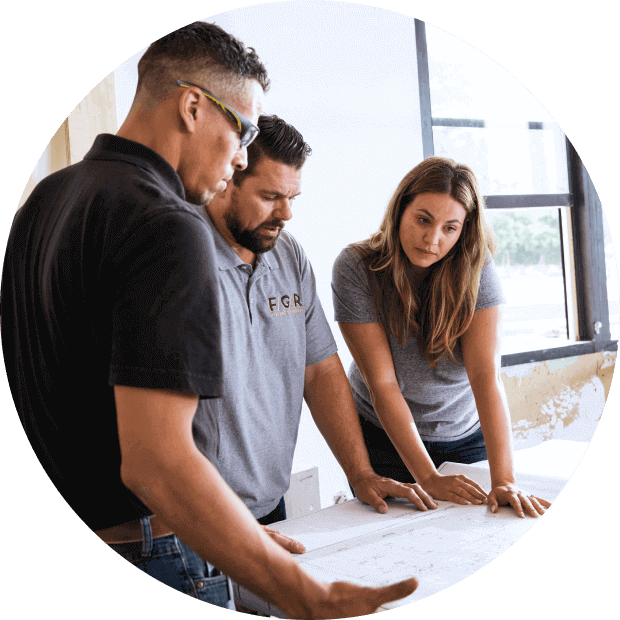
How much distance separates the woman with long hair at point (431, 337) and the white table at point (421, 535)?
3 cm

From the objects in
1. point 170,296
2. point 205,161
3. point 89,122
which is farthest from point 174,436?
point 89,122

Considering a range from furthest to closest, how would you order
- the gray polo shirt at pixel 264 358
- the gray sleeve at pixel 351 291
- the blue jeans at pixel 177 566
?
the gray sleeve at pixel 351 291, the gray polo shirt at pixel 264 358, the blue jeans at pixel 177 566

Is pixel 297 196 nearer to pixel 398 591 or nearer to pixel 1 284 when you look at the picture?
pixel 1 284

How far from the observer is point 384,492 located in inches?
34.4

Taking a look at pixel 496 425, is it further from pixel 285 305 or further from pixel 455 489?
pixel 285 305

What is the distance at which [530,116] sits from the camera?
889mm

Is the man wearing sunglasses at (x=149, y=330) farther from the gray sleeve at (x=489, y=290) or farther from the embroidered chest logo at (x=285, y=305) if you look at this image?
the gray sleeve at (x=489, y=290)

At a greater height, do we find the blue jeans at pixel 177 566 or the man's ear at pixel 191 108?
the man's ear at pixel 191 108

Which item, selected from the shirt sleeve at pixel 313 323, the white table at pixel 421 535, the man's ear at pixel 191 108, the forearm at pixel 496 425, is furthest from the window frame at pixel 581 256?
the man's ear at pixel 191 108

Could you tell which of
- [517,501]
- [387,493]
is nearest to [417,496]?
[387,493]

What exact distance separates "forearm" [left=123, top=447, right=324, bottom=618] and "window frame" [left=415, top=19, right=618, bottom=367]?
1.82 feet

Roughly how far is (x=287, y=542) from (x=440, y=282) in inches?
17.7

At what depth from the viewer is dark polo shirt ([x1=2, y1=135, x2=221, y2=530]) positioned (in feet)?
1.56

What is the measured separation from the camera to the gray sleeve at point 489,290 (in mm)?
878
